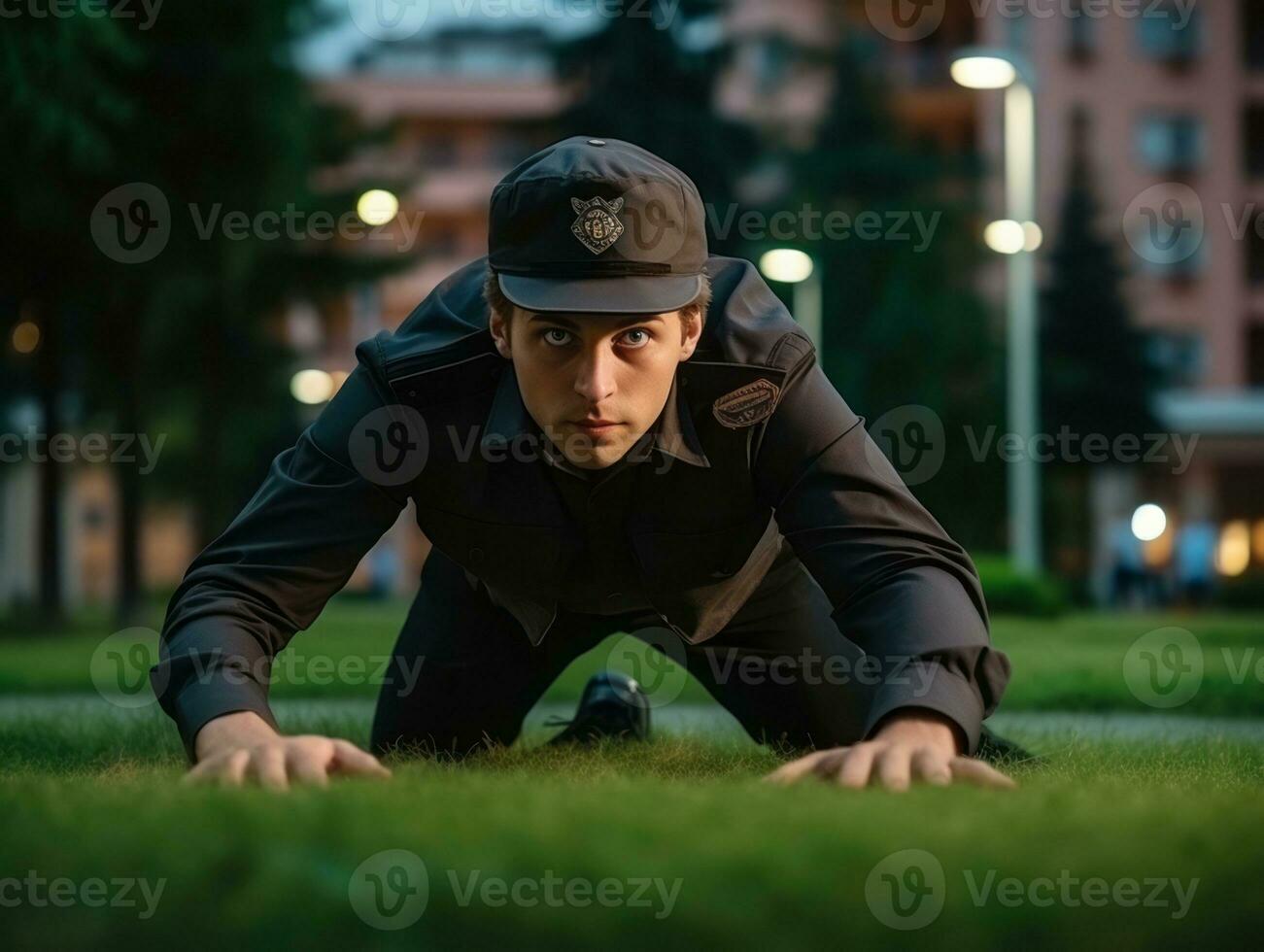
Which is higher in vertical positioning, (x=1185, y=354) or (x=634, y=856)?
(x=1185, y=354)

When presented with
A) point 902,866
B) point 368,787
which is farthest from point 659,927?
point 368,787

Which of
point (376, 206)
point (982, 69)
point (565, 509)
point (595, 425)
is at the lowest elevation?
point (565, 509)

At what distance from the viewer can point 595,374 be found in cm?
305

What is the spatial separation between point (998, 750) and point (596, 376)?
170 cm

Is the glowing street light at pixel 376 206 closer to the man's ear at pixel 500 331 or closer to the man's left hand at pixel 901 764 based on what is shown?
the man's ear at pixel 500 331

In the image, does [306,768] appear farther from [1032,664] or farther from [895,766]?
[1032,664]

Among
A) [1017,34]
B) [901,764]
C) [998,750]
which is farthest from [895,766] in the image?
[1017,34]

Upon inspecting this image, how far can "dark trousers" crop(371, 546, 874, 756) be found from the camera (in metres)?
4.32

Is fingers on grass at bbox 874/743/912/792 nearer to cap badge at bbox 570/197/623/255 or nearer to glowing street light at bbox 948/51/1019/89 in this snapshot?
cap badge at bbox 570/197/623/255

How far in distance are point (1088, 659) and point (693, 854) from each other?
31.2ft

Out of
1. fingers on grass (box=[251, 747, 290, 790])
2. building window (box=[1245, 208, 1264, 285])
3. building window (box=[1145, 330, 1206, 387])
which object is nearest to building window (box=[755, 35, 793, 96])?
building window (box=[1145, 330, 1206, 387])

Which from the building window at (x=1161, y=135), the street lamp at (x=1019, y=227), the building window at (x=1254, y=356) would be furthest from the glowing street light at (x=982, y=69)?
the building window at (x=1254, y=356)

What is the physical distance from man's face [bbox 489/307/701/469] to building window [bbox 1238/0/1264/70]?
52314mm

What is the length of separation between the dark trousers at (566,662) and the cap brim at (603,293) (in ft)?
4.40
